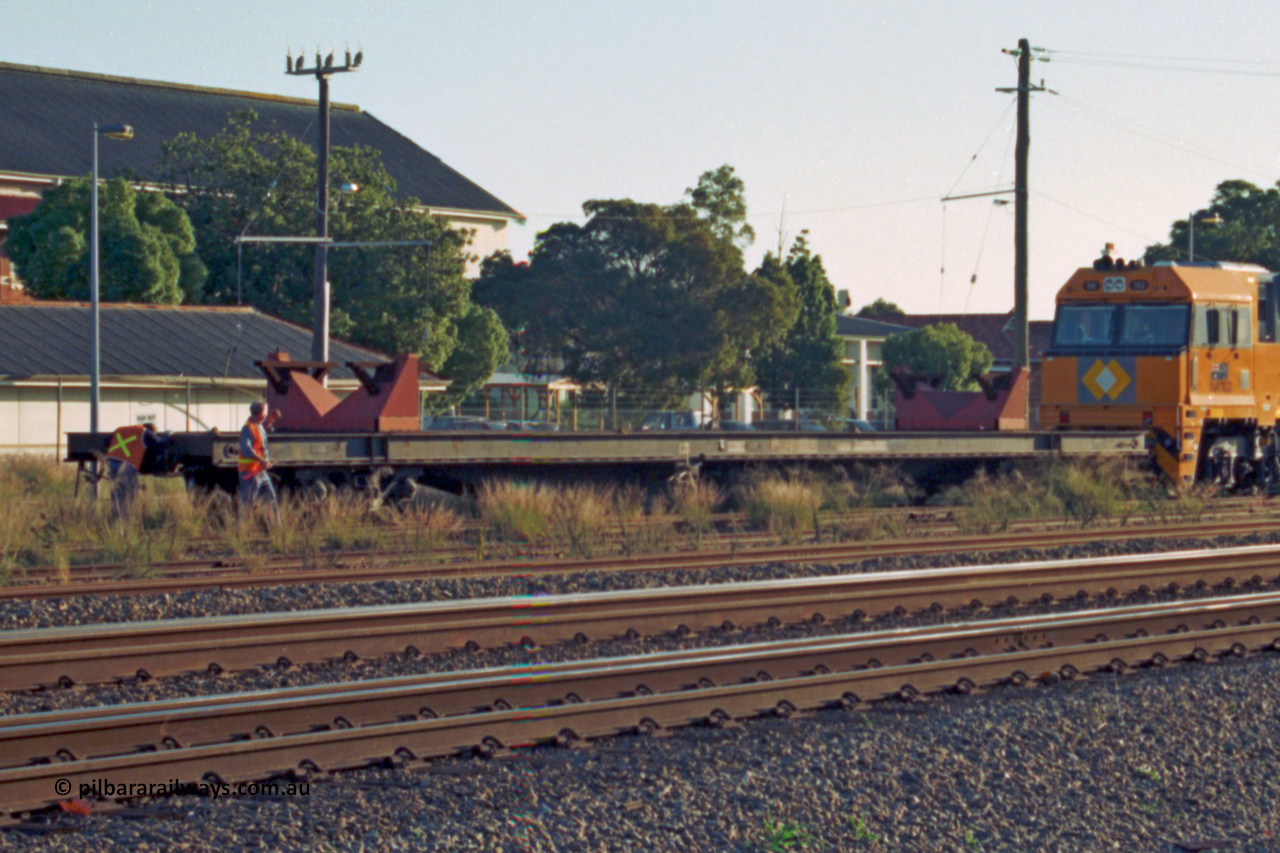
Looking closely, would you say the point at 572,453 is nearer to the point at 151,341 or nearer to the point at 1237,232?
the point at 151,341

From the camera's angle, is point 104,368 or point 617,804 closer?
point 617,804

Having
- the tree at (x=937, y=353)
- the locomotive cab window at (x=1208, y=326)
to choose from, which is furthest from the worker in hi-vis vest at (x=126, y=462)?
the tree at (x=937, y=353)

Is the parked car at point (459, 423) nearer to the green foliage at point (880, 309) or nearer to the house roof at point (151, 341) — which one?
the house roof at point (151, 341)

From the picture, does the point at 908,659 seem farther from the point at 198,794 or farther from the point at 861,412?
the point at 861,412

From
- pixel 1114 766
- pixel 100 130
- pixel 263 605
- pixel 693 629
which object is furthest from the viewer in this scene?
pixel 100 130

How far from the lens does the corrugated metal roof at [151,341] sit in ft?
109

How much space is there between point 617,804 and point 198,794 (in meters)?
1.86

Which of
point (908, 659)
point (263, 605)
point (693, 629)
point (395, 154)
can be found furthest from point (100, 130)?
point (395, 154)

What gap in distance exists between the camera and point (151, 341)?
35781 mm

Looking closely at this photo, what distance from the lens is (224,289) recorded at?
4700 centimetres

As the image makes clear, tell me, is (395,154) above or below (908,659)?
above

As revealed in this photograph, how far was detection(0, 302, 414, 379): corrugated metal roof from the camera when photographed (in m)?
33.2

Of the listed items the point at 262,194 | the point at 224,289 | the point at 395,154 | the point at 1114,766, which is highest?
the point at 395,154

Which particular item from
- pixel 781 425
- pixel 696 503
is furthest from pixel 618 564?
pixel 781 425
